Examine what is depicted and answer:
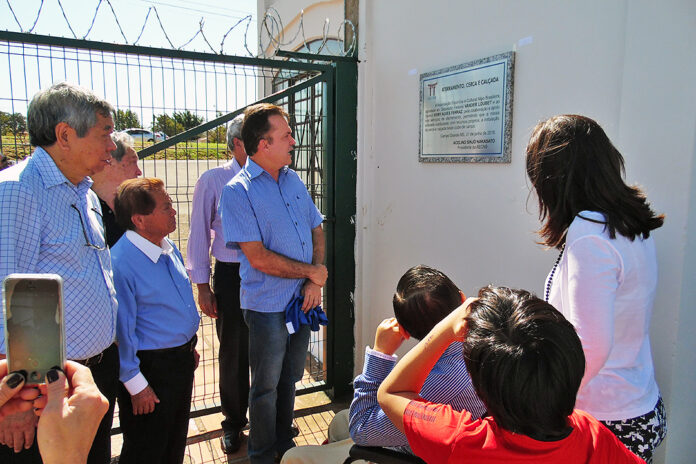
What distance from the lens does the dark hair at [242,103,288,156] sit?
2.51 m

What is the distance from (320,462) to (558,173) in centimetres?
138

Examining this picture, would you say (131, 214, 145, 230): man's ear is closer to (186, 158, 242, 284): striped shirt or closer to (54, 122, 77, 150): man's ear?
(54, 122, 77, 150): man's ear

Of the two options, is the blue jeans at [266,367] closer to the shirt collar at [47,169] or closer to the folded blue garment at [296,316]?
the folded blue garment at [296,316]

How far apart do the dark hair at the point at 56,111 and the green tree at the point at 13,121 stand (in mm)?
1134

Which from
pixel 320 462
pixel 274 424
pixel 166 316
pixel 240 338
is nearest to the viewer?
pixel 320 462

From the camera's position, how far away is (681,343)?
1.80 meters

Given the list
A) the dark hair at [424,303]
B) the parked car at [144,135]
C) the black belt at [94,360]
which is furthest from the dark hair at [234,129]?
the dark hair at [424,303]

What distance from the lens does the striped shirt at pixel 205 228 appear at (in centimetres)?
294

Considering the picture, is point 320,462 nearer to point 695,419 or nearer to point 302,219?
point 302,219

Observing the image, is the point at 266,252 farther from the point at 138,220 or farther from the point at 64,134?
the point at 64,134

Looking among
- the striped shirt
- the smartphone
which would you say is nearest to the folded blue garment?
the striped shirt

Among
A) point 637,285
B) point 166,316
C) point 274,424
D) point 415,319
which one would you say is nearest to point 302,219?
point 166,316

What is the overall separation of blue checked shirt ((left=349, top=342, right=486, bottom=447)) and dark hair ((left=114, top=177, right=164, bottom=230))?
123 centimetres

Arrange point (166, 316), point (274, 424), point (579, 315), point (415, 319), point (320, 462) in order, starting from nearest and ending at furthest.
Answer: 1. point (579, 315)
2. point (415, 319)
3. point (320, 462)
4. point (166, 316)
5. point (274, 424)
